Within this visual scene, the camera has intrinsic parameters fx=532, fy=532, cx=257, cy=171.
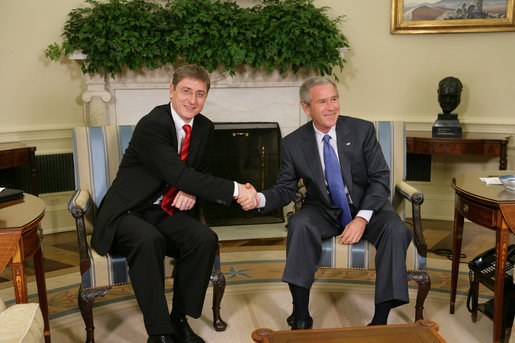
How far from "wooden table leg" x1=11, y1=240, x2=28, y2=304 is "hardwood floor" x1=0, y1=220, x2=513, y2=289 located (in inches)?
62.7

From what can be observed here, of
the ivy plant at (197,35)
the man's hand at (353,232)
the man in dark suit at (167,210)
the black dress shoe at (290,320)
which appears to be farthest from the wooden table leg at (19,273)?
the ivy plant at (197,35)

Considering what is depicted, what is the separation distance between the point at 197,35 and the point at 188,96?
1711mm

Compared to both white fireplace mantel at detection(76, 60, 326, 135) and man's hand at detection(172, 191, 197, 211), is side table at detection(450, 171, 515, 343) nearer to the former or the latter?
man's hand at detection(172, 191, 197, 211)

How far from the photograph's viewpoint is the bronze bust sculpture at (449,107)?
4.47m

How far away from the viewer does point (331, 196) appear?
9.53 ft

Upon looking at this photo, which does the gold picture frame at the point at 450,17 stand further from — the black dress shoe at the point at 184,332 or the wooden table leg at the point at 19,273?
the wooden table leg at the point at 19,273

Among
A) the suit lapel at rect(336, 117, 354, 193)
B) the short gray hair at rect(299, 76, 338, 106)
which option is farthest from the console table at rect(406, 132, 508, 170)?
the short gray hair at rect(299, 76, 338, 106)

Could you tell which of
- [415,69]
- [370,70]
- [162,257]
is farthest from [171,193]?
[415,69]

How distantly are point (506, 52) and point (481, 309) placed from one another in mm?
2904

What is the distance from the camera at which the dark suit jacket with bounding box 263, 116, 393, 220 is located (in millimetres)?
2885

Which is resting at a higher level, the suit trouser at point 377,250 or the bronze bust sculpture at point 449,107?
the bronze bust sculpture at point 449,107

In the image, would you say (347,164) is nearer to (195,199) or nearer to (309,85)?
(309,85)

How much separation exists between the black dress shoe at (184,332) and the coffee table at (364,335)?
34.8 inches

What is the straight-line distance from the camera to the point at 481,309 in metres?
2.81
